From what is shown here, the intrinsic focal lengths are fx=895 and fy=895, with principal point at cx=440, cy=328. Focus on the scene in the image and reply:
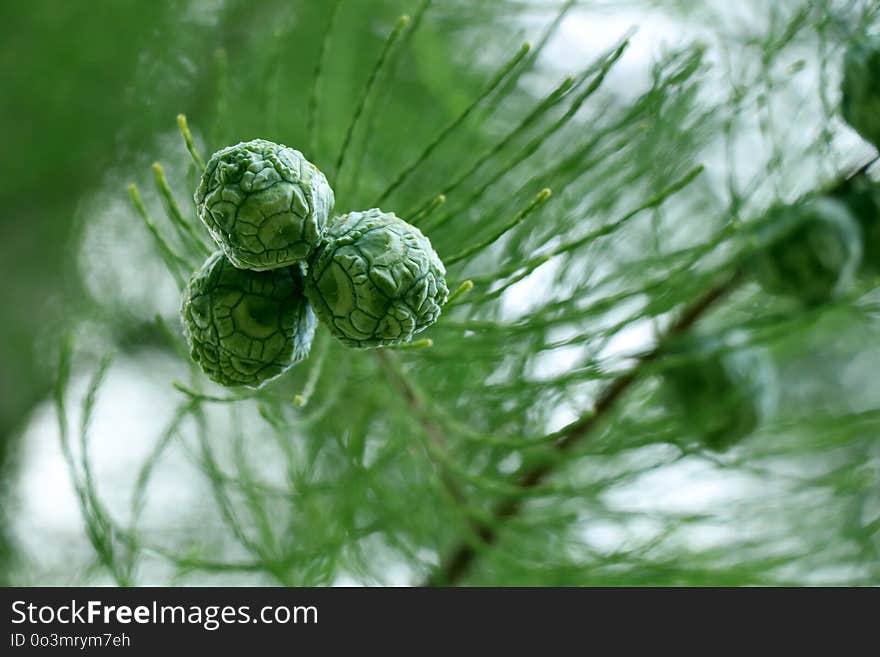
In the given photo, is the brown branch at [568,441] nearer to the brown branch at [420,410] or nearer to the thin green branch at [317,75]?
the brown branch at [420,410]

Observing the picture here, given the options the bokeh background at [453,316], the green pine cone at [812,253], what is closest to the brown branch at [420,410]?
the bokeh background at [453,316]

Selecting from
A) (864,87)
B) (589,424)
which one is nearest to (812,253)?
(864,87)

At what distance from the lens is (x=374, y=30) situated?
1228 mm

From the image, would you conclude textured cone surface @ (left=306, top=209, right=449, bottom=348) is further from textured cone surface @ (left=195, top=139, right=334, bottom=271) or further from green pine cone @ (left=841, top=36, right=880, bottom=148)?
green pine cone @ (left=841, top=36, right=880, bottom=148)

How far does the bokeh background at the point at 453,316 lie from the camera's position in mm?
645

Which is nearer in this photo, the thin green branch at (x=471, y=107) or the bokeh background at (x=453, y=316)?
the thin green branch at (x=471, y=107)

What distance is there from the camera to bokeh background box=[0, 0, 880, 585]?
0.64 meters

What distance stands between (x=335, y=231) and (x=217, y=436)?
33.1 inches

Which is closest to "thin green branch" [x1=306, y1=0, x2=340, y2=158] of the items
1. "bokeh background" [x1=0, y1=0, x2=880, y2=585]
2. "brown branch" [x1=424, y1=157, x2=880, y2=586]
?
"bokeh background" [x1=0, y1=0, x2=880, y2=585]

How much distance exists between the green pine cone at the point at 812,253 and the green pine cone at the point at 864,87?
0.06 meters

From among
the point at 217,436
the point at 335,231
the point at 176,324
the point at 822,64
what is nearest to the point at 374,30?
the point at 176,324

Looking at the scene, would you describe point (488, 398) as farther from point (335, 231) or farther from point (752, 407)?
point (335, 231)

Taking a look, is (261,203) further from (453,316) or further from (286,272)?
(453,316)

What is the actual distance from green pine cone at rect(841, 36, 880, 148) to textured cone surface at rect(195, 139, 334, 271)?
372 mm
